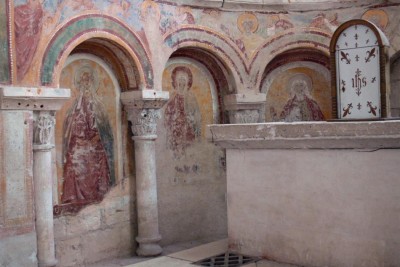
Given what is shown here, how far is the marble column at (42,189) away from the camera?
635 cm

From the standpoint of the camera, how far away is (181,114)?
9.25m

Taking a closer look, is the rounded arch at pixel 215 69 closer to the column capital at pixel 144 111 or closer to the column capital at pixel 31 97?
the column capital at pixel 144 111

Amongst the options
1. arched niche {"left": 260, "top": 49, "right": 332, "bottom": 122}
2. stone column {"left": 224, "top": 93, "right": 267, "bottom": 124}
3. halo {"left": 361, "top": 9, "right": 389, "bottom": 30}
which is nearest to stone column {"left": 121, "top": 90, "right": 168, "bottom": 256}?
stone column {"left": 224, "top": 93, "right": 267, "bottom": 124}

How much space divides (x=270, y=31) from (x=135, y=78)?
3.05 metres

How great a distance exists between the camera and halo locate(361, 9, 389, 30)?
909 centimetres

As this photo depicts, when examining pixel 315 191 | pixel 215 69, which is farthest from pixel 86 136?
pixel 315 191

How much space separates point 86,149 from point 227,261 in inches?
186

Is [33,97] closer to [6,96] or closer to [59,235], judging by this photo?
[6,96]

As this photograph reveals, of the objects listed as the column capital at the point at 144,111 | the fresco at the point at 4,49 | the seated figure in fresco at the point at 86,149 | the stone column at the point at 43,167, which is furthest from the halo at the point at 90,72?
the fresco at the point at 4,49

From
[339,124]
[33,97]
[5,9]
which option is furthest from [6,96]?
[339,124]

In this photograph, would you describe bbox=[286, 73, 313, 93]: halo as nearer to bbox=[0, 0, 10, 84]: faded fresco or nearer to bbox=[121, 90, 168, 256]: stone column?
bbox=[121, 90, 168, 256]: stone column

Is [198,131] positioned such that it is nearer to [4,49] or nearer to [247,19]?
[247,19]

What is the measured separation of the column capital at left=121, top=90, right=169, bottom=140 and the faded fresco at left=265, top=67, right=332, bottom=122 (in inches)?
118

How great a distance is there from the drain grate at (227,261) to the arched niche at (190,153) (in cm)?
526
